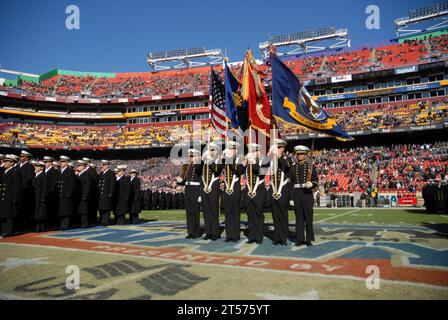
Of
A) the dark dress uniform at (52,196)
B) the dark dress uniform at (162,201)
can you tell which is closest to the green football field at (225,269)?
the dark dress uniform at (52,196)

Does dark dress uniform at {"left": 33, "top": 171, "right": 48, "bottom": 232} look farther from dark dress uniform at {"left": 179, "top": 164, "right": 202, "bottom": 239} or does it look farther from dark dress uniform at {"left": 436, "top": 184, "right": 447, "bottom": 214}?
dark dress uniform at {"left": 436, "top": 184, "right": 447, "bottom": 214}

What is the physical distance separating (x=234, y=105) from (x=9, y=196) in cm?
723

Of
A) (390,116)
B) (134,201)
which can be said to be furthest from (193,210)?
(390,116)

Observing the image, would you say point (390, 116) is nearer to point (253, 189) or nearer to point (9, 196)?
point (253, 189)

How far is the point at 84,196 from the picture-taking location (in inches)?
419

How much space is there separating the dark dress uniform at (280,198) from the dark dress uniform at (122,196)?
662 cm

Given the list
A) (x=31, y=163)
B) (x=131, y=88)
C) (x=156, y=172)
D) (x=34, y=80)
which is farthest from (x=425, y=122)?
(x=34, y=80)

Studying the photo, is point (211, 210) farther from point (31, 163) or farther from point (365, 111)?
point (365, 111)

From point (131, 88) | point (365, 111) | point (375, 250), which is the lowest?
point (375, 250)

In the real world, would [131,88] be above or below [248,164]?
above

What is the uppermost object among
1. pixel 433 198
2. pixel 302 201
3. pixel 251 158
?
pixel 251 158

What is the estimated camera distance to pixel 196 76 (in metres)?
59.8

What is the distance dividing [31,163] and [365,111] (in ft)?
140

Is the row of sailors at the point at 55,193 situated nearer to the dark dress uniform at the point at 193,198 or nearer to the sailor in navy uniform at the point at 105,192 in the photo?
the sailor in navy uniform at the point at 105,192
